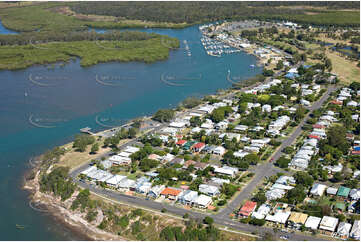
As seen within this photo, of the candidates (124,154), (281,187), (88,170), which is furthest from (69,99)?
(281,187)

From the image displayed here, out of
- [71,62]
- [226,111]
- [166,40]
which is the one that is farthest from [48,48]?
[226,111]

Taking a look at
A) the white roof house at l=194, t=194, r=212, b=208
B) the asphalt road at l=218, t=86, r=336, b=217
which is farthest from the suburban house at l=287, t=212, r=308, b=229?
the white roof house at l=194, t=194, r=212, b=208

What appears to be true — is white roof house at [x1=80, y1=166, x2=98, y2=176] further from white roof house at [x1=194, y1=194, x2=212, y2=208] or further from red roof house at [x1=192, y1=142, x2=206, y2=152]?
white roof house at [x1=194, y1=194, x2=212, y2=208]

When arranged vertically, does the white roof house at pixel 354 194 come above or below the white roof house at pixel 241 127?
below

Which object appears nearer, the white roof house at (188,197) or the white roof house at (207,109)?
the white roof house at (188,197)

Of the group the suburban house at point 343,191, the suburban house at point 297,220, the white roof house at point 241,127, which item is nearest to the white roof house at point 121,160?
the white roof house at point 241,127

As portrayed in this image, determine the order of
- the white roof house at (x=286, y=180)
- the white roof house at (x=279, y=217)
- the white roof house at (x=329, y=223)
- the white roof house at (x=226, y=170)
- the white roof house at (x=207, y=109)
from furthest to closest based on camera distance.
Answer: the white roof house at (x=207, y=109) < the white roof house at (x=226, y=170) < the white roof house at (x=286, y=180) < the white roof house at (x=279, y=217) < the white roof house at (x=329, y=223)

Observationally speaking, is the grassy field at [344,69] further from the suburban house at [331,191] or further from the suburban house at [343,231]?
the suburban house at [343,231]
